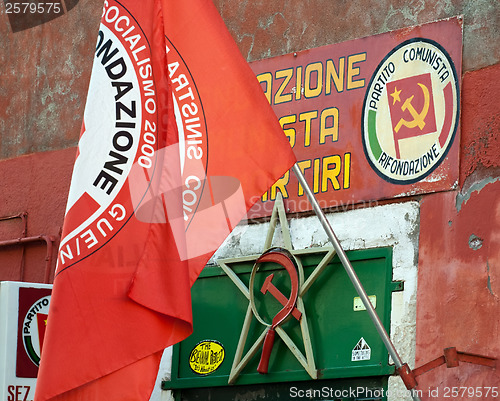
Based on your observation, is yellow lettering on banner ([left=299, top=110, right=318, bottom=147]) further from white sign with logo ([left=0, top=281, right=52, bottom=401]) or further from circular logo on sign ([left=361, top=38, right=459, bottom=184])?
white sign with logo ([left=0, top=281, right=52, bottom=401])

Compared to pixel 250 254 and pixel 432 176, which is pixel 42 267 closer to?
pixel 250 254

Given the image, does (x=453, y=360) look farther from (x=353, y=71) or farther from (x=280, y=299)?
(x=353, y=71)

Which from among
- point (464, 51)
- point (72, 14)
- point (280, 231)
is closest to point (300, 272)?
point (280, 231)

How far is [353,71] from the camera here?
7598mm

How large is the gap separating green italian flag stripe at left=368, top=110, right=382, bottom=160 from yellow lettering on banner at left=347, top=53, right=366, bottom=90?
24 cm

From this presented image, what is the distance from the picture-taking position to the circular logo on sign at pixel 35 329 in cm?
808

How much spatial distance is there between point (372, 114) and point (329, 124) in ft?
1.20

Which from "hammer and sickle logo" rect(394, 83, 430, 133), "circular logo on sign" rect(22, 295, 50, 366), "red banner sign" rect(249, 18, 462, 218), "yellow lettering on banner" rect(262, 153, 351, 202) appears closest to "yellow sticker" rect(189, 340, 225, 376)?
"red banner sign" rect(249, 18, 462, 218)

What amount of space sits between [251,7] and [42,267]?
280 centimetres

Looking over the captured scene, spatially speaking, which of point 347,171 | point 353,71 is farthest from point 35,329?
point 353,71

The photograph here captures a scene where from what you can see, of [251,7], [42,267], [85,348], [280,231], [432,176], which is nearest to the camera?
[85,348]

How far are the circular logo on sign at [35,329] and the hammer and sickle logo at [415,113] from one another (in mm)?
3028

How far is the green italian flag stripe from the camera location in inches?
289

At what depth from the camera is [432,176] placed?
7.03 metres
